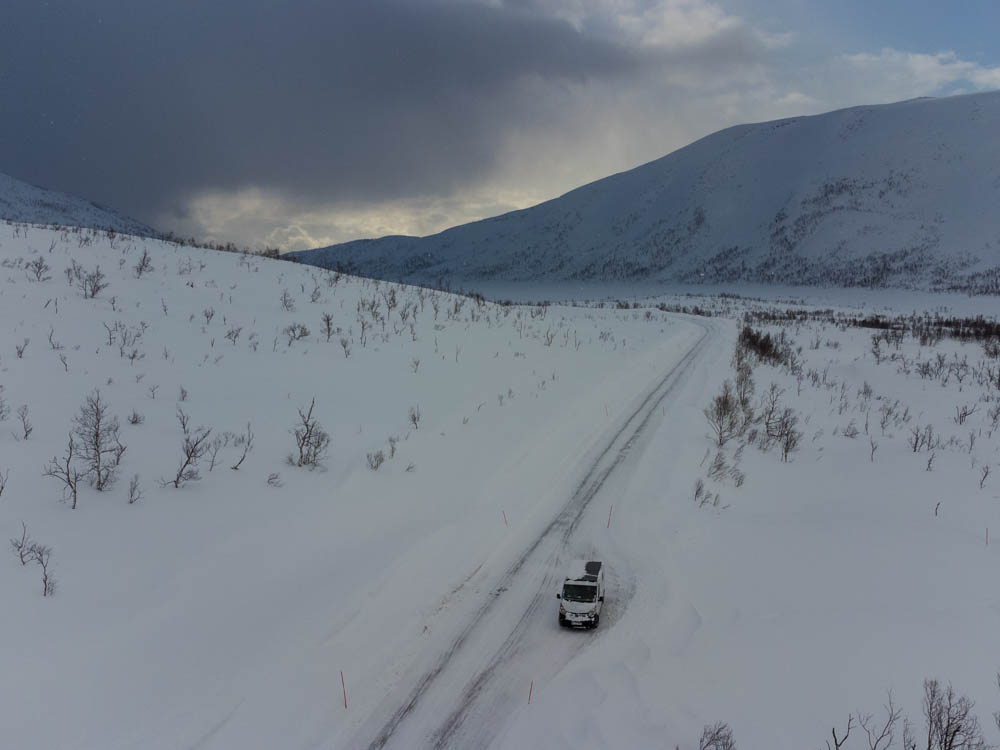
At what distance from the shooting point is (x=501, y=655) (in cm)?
441

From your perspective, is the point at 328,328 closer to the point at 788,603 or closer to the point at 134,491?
the point at 134,491

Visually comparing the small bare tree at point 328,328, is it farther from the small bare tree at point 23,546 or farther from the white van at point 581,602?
the white van at point 581,602

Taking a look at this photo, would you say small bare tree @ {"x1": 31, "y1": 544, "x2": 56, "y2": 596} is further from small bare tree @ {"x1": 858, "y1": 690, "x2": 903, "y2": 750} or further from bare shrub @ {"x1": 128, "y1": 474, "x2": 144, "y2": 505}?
small bare tree @ {"x1": 858, "y1": 690, "x2": 903, "y2": 750}

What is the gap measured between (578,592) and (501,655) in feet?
2.75

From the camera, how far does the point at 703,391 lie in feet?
46.7

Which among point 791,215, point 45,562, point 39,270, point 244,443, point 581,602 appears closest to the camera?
point 45,562

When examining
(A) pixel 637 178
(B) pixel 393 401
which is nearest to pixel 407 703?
(B) pixel 393 401

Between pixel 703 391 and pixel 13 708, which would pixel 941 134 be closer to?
pixel 703 391

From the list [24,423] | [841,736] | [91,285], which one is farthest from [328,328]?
[841,736]

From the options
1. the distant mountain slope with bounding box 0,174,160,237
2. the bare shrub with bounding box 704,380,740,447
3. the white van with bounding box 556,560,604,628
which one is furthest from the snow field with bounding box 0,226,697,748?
the distant mountain slope with bounding box 0,174,160,237

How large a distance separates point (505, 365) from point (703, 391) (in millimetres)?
5382

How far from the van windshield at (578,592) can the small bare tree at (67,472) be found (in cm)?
468

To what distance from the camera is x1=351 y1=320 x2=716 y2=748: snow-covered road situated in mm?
3697

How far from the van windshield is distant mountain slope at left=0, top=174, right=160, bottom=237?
297 feet
